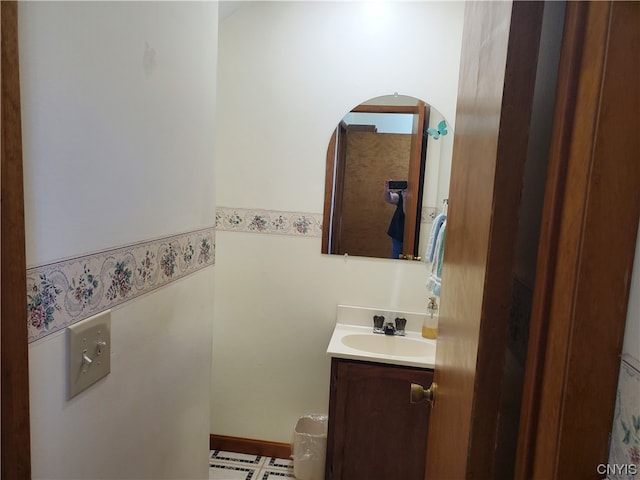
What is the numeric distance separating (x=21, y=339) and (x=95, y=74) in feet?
1.59

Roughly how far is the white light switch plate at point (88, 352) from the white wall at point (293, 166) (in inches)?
53.3

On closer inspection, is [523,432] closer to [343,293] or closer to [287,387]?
[343,293]

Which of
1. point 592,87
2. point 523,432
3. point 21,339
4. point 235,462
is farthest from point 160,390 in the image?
point 235,462

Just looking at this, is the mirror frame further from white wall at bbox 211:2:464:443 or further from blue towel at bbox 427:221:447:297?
blue towel at bbox 427:221:447:297

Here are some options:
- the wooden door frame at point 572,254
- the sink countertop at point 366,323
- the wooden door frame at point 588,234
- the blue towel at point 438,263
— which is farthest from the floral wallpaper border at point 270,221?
the wooden door frame at point 588,234

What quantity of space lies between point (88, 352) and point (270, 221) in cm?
141

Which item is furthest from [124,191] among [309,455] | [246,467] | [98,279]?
[246,467]

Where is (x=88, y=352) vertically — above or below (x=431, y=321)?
above

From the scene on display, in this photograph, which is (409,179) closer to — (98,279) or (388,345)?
(388,345)

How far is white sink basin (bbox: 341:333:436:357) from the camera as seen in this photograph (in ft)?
6.69

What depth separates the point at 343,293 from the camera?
2.20 metres

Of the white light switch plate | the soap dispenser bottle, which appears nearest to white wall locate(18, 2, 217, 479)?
the white light switch plate

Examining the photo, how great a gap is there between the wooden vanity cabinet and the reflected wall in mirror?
601mm

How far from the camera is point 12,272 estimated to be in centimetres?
62
